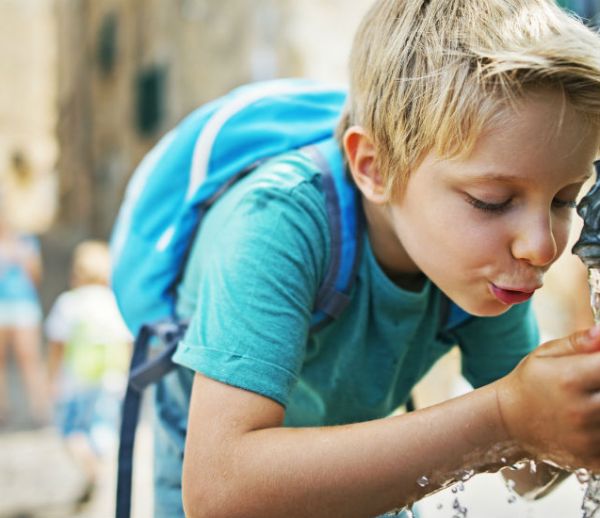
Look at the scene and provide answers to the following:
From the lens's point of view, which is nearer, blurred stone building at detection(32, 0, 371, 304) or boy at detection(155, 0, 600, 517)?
boy at detection(155, 0, 600, 517)

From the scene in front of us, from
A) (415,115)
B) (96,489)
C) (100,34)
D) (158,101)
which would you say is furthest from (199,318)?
(100,34)

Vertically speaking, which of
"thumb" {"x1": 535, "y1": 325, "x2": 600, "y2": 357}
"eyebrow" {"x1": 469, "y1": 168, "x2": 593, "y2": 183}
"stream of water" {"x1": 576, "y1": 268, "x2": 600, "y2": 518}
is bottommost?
"stream of water" {"x1": 576, "y1": 268, "x2": 600, "y2": 518}

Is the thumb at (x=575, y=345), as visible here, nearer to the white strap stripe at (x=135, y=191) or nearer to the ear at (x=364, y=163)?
the ear at (x=364, y=163)

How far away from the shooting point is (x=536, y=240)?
1017 millimetres

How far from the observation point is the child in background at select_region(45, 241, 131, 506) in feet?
13.5

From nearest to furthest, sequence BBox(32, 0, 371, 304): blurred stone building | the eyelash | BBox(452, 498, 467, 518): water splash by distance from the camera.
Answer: the eyelash < BBox(452, 498, 467, 518): water splash < BBox(32, 0, 371, 304): blurred stone building

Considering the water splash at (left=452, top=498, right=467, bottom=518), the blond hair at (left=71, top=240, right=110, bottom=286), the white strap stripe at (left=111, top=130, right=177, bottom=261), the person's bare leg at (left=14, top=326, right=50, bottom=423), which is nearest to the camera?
the water splash at (left=452, top=498, right=467, bottom=518)

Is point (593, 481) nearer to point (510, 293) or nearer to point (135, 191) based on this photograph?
point (510, 293)

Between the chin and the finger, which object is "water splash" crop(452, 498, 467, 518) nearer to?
the chin

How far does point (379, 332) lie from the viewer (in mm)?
1359

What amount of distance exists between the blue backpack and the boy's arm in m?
0.27

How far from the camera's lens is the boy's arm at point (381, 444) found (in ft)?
2.81

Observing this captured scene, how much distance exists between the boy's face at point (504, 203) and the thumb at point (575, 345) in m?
0.17

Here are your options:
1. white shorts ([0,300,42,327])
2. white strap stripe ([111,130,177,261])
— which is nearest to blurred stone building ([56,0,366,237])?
white shorts ([0,300,42,327])
